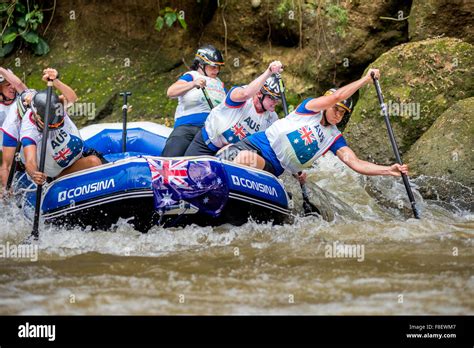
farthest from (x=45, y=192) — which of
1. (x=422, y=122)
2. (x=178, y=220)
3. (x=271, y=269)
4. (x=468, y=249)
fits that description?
(x=422, y=122)

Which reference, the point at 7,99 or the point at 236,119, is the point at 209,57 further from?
the point at 7,99

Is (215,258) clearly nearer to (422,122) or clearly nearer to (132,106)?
(422,122)

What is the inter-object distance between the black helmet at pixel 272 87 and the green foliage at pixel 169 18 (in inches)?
181

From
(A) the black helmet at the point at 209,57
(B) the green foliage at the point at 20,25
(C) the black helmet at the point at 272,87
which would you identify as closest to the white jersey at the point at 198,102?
(A) the black helmet at the point at 209,57

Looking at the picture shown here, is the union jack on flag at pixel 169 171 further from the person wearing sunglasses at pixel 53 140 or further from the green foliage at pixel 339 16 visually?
the green foliage at pixel 339 16

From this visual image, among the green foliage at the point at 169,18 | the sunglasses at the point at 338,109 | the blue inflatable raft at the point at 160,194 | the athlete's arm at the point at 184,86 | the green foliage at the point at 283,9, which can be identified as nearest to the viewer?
the blue inflatable raft at the point at 160,194

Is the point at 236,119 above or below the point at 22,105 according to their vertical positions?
below

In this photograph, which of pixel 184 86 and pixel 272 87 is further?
pixel 184 86

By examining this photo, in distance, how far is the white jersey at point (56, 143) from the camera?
7031 millimetres

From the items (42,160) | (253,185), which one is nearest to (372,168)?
(253,185)

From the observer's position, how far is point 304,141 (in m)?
7.09

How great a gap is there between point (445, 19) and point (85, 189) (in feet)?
18.7

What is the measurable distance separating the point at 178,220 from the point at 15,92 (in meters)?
2.67

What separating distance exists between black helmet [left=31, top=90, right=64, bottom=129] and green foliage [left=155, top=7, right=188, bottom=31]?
16.2 ft
